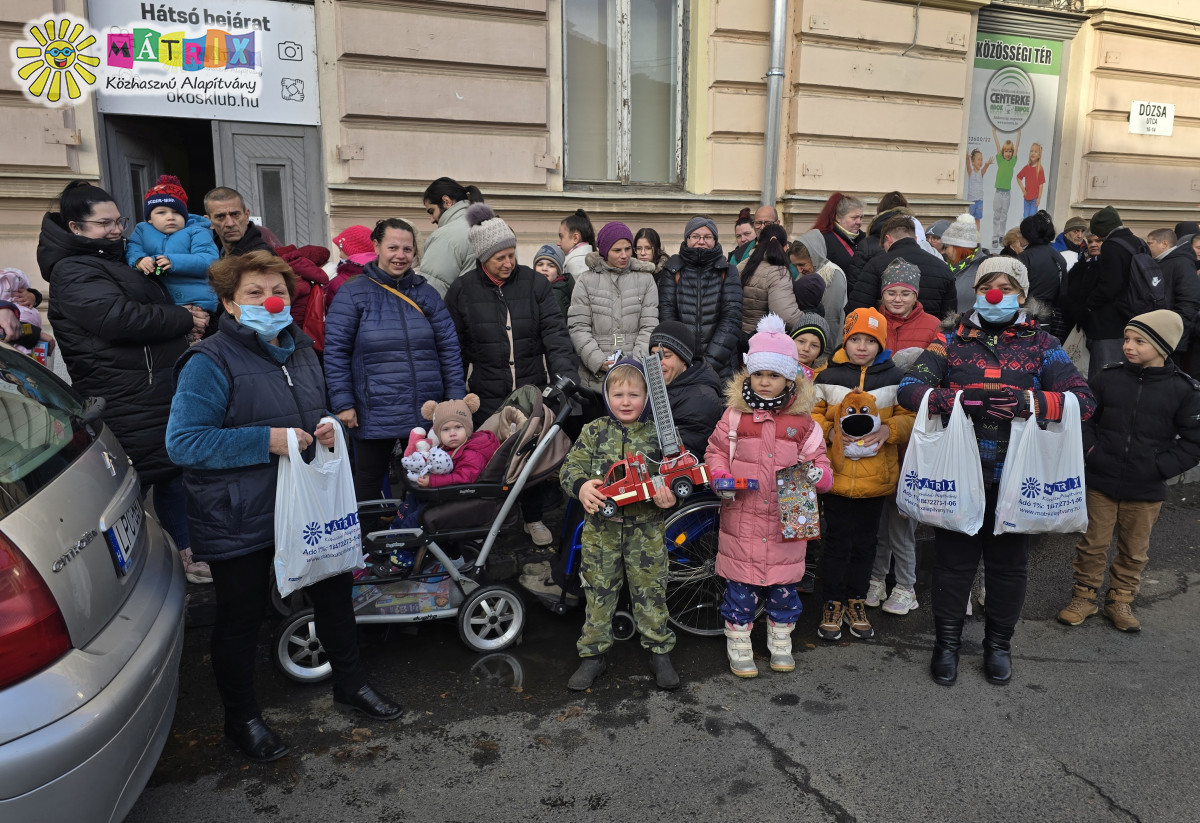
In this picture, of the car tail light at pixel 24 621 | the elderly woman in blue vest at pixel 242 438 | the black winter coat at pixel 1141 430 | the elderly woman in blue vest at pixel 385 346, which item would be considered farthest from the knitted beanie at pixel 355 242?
the black winter coat at pixel 1141 430

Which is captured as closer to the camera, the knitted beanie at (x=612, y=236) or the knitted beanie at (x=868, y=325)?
the knitted beanie at (x=868, y=325)

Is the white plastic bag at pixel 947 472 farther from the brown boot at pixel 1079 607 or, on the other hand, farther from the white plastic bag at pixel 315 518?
the white plastic bag at pixel 315 518

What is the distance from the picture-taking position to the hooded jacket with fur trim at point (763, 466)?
3779 mm

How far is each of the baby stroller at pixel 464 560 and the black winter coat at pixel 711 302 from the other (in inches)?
70.8

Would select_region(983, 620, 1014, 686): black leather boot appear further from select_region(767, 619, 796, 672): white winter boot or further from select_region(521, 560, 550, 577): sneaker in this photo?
select_region(521, 560, 550, 577): sneaker

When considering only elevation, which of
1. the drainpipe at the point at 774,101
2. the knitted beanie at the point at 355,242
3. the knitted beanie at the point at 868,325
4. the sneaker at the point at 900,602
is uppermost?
the drainpipe at the point at 774,101

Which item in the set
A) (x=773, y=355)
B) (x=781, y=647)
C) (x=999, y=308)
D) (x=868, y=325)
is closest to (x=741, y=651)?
(x=781, y=647)

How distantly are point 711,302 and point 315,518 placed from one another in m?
3.35

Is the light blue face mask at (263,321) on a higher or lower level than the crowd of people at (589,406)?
higher

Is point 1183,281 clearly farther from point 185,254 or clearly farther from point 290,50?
point 290,50

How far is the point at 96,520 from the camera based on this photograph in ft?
8.30

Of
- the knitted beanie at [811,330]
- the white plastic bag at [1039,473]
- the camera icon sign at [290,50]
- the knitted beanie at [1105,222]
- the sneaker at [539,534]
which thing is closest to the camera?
the white plastic bag at [1039,473]

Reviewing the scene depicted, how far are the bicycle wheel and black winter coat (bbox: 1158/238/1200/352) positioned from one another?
210 inches

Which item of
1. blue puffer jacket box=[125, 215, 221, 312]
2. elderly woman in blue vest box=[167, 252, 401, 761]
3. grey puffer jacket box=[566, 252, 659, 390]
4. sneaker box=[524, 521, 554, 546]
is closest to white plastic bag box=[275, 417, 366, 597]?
elderly woman in blue vest box=[167, 252, 401, 761]
